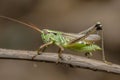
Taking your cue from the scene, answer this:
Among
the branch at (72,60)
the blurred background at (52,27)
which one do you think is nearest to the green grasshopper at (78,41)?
the branch at (72,60)

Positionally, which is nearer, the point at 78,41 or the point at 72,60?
the point at 72,60

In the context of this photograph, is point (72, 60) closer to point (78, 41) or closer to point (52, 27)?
point (78, 41)

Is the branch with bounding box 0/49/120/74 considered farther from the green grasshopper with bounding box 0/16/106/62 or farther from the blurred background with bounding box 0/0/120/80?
the blurred background with bounding box 0/0/120/80

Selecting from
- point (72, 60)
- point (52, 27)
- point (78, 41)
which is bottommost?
point (72, 60)

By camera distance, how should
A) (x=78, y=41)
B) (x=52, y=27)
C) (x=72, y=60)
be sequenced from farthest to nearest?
(x=52, y=27) → (x=78, y=41) → (x=72, y=60)

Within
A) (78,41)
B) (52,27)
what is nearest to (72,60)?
(78,41)

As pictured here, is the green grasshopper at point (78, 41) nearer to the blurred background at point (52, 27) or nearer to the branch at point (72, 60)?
the branch at point (72, 60)

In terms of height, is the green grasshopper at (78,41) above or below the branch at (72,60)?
above

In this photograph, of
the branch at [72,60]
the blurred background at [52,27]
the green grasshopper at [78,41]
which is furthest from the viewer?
the blurred background at [52,27]

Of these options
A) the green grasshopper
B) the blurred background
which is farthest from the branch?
the blurred background
